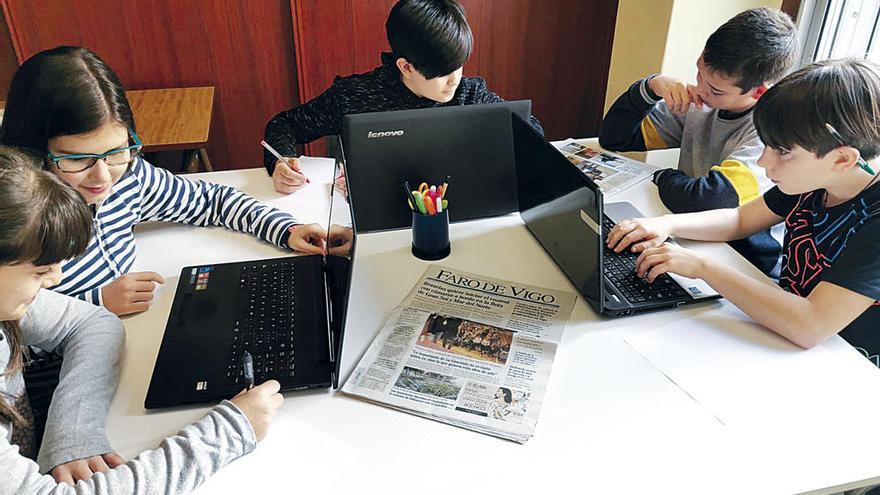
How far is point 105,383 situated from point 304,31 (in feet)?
6.76

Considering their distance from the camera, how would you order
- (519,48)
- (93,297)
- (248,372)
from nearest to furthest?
(248,372)
(93,297)
(519,48)

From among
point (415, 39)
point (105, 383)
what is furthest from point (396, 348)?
point (415, 39)

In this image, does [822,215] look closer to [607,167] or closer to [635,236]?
[635,236]

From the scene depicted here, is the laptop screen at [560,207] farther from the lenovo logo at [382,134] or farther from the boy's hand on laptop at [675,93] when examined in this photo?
the boy's hand on laptop at [675,93]

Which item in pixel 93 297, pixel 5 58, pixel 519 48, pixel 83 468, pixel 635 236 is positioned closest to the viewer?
pixel 83 468

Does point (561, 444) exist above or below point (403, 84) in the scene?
below

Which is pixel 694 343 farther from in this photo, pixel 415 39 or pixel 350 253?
Result: pixel 415 39

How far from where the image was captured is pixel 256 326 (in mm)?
1071

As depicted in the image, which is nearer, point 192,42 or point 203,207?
point 203,207

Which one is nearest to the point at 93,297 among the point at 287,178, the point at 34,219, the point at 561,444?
the point at 34,219

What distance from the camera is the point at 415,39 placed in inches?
63.9

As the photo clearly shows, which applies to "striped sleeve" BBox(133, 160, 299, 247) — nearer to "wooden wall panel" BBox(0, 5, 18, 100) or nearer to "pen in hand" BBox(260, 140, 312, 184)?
"pen in hand" BBox(260, 140, 312, 184)

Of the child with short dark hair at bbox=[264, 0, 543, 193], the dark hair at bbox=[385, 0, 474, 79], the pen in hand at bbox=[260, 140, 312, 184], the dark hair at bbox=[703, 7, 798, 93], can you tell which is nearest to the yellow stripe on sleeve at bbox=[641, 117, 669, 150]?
the dark hair at bbox=[703, 7, 798, 93]

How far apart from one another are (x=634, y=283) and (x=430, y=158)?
0.49 metres
